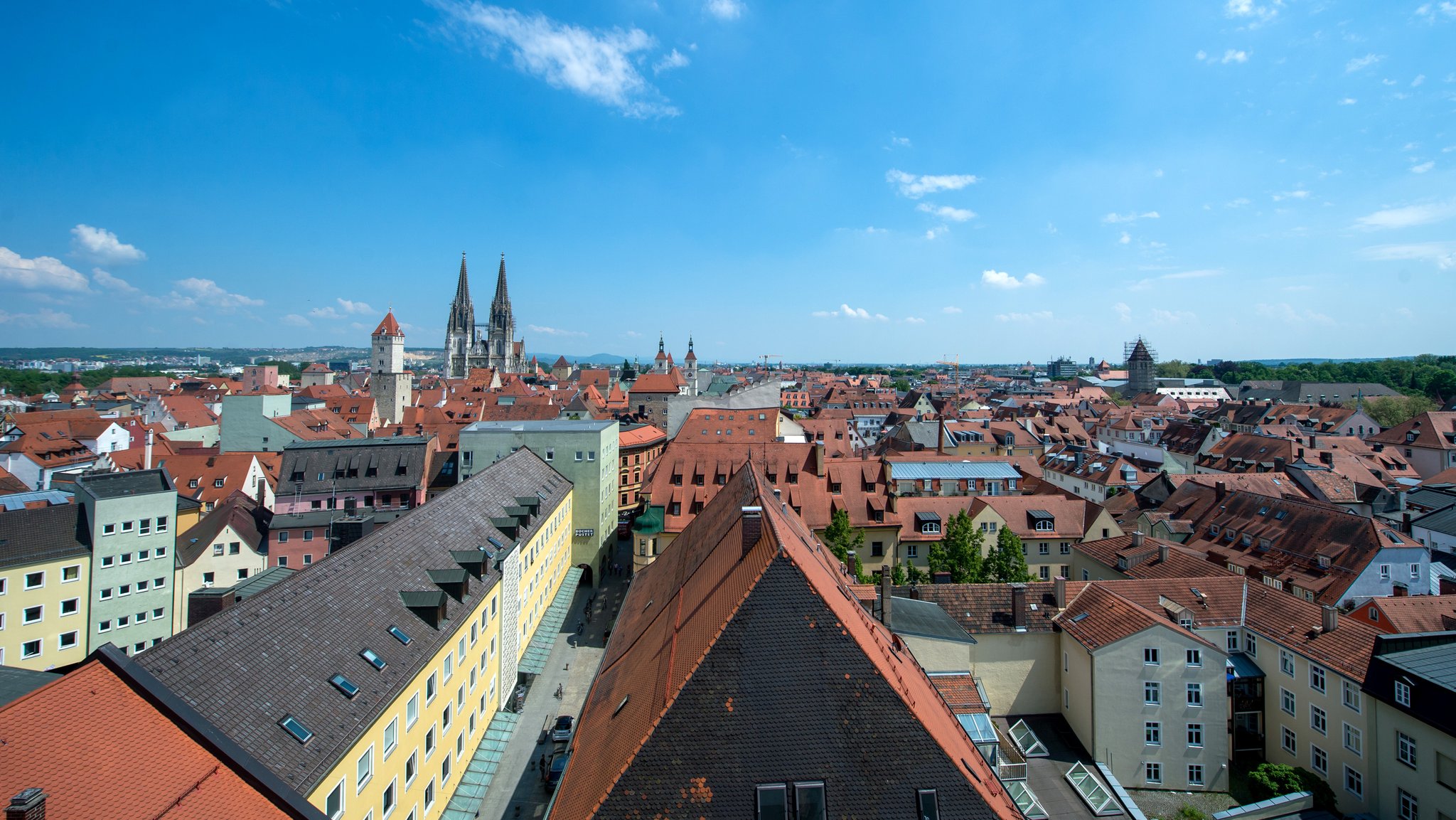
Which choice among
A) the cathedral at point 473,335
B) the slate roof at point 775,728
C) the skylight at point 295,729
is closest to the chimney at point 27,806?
the skylight at point 295,729

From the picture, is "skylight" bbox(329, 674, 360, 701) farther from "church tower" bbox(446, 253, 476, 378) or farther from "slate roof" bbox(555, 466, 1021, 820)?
"church tower" bbox(446, 253, 476, 378)

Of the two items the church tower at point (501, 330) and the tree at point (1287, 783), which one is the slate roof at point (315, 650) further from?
the church tower at point (501, 330)

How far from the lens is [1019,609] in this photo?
31453 millimetres

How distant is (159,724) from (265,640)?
14.5ft

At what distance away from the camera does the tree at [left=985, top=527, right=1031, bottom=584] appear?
39531mm

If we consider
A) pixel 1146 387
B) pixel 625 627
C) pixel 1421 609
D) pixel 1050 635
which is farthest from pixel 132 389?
pixel 1146 387

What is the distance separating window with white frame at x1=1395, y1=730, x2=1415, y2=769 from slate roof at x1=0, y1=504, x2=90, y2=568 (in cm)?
5968

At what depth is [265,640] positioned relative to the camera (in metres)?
17.2

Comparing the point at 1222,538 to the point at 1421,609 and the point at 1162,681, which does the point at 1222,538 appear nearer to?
the point at 1421,609

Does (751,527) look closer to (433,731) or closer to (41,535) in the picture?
(433,731)

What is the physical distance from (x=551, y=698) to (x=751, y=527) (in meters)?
20.7

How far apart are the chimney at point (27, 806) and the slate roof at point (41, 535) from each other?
34015 millimetres

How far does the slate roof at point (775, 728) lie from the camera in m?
13.1

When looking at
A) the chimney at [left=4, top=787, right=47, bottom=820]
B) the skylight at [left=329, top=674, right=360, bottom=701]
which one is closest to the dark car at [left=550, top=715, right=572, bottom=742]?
the skylight at [left=329, top=674, right=360, bottom=701]
